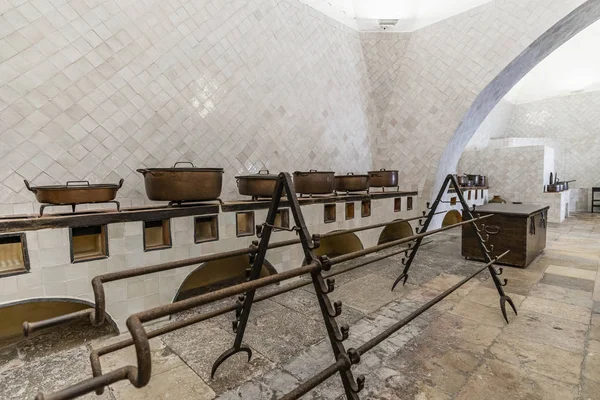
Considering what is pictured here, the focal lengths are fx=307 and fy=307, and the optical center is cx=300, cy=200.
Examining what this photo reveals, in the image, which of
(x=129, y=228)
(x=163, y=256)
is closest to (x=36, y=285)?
(x=129, y=228)

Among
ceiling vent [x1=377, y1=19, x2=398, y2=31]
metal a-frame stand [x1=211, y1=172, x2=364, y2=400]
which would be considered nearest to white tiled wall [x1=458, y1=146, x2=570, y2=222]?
ceiling vent [x1=377, y1=19, x2=398, y2=31]

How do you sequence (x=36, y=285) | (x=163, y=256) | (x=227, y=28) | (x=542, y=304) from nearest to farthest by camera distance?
(x=36, y=285)
(x=163, y=256)
(x=542, y=304)
(x=227, y=28)

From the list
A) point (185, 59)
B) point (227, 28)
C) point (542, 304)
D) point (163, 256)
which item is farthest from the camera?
point (227, 28)

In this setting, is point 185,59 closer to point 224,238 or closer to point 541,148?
point 224,238

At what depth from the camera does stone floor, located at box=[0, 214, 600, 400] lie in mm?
1568

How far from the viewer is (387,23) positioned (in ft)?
15.5

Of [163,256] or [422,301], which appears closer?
[163,256]

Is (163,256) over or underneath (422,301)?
over

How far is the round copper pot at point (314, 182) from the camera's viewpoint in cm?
338

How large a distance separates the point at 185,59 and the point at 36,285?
237 centimetres

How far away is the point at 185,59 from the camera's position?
3.14m

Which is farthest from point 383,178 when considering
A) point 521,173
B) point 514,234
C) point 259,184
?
point 521,173

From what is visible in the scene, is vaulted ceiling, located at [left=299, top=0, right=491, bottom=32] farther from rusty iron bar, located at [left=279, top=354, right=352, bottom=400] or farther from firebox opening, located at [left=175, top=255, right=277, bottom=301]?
rusty iron bar, located at [left=279, top=354, right=352, bottom=400]

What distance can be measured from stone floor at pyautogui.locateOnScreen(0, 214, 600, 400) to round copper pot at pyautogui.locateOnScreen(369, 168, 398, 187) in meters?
1.83
